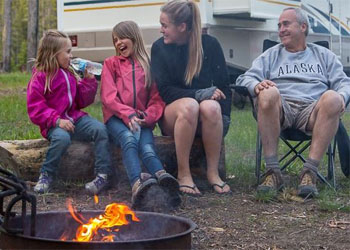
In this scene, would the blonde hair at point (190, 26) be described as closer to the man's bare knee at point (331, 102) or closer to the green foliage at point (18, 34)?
the man's bare knee at point (331, 102)

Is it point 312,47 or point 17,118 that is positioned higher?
point 312,47

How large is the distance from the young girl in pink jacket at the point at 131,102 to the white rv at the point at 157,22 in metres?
4.64

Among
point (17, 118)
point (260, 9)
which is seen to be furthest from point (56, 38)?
point (260, 9)

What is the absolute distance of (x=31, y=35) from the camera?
75.0 feet

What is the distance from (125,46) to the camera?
15.4 ft

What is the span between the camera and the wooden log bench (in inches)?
182

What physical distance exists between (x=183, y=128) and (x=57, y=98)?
832 millimetres

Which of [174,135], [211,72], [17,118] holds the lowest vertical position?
[17,118]

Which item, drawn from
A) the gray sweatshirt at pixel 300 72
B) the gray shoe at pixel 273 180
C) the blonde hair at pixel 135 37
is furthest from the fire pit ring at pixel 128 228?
the gray sweatshirt at pixel 300 72

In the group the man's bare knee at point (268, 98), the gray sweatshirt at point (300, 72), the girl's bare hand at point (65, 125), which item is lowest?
the girl's bare hand at point (65, 125)

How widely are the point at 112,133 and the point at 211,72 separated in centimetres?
81

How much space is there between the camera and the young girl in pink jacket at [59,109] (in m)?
4.49

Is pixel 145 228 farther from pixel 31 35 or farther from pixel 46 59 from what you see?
pixel 31 35

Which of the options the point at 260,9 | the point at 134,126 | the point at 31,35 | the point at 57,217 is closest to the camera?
the point at 57,217
